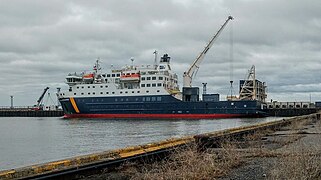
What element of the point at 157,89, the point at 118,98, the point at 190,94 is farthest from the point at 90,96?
the point at 190,94

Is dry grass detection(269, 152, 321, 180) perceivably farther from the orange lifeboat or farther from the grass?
the orange lifeboat

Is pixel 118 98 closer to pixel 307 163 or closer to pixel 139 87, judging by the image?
pixel 139 87

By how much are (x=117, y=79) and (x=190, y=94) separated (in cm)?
1166

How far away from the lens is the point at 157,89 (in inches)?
2247

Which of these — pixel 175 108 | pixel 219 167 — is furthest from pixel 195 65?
pixel 219 167

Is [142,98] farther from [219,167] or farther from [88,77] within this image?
[219,167]

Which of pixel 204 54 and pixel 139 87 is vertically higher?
pixel 204 54

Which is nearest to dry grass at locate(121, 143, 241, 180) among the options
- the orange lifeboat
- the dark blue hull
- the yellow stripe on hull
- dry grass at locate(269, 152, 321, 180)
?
dry grass at locate(269, 152, 321, 180)

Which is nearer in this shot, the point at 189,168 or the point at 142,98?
the point at 189,168

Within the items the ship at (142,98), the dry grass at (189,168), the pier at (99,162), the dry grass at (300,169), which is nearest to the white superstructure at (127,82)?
the ship at (142,98)

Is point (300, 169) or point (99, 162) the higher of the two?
point (300, 169)

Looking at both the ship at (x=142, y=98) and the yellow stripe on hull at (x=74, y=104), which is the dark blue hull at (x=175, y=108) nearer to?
the ship at (x=142, y=98)

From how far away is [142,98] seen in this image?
57.4 m

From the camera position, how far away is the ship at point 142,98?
5672 centimetres
